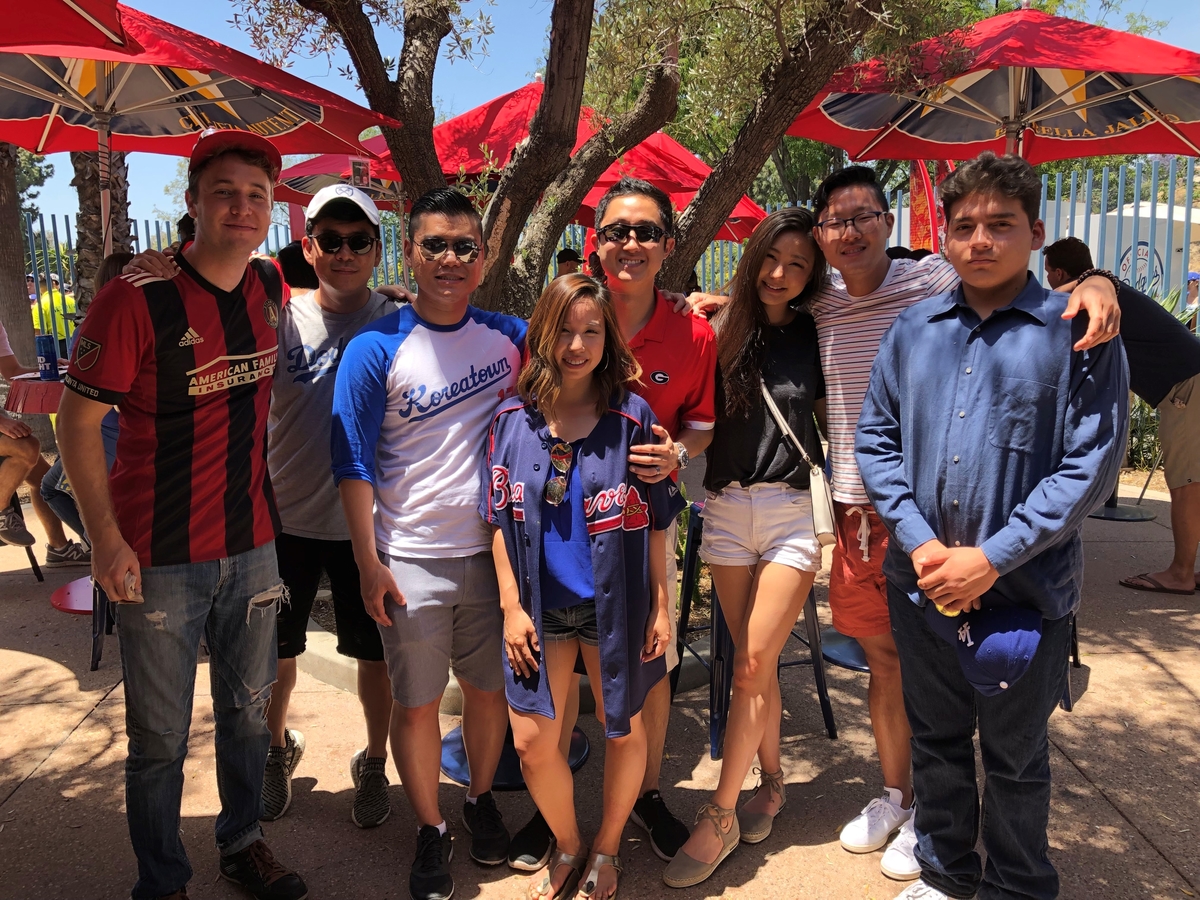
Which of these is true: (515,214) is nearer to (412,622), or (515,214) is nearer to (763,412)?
(763,412)

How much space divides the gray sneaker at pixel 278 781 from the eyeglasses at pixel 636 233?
220 centimetres

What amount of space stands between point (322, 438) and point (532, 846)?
1.57 metres

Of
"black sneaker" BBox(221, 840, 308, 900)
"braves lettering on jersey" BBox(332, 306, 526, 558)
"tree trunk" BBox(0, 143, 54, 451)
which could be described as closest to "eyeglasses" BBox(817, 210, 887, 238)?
"braves lettering on jersey" BBox(332, 306, 526, 558)

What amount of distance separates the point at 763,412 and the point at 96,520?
201cm

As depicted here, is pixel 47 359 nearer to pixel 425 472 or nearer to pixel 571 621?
pixel 425 472

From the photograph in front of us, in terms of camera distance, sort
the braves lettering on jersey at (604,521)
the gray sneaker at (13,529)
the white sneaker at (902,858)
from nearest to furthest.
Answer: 1. the braves lettering on jersey at (604,521)
2. the white sneaker at (902,858)
3. the gray sneaker at (13,529)

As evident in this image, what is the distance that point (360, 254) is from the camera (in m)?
2.92

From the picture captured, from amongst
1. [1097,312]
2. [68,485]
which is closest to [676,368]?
[1097,312]

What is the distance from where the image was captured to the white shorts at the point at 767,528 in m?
2.75

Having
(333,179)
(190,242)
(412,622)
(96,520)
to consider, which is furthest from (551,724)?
(333,179)

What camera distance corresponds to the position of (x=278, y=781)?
312cm

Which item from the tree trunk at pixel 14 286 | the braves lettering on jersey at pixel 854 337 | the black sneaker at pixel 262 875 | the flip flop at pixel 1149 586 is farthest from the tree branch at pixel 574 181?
the tree trunk at pixel 14 286

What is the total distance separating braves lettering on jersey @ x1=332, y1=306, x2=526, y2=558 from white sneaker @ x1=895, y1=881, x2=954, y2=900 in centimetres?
164

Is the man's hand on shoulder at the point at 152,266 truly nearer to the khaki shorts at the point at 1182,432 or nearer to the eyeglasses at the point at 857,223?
the eyeglasses at the point at 857,223
